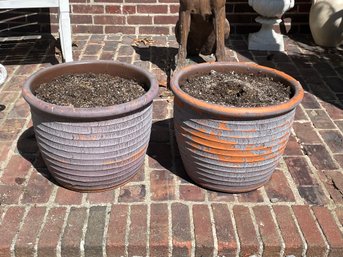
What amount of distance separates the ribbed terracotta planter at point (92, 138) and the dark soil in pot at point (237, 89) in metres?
0.31

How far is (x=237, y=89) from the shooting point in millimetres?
2836

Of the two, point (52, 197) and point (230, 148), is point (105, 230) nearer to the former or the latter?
point (52, 197)

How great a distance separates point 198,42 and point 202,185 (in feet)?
6.85

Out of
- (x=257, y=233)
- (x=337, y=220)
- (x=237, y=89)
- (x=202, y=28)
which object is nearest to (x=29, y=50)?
(x=202, y=28)

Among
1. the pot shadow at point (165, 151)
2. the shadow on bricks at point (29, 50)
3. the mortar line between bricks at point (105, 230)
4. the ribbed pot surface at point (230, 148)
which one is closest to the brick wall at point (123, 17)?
the shadow on bricks at point (29, 50)

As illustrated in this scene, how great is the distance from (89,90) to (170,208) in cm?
92

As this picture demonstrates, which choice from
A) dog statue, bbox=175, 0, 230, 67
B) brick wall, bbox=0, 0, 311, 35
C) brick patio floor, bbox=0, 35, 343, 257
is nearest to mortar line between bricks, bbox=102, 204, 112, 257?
brick patio floor, bbox=0, 35, 343, 257

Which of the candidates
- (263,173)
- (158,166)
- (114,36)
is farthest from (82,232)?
(114,36)

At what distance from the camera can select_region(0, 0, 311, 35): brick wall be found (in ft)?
18.1

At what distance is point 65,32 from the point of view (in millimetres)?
4477

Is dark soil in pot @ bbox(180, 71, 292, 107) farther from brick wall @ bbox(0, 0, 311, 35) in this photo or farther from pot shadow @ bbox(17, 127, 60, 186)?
brick wall @ bbox(0, 0, 311, 35)

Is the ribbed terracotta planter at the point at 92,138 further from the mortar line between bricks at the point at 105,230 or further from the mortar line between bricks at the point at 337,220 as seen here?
the mortar line between bricks at the point at 337,220

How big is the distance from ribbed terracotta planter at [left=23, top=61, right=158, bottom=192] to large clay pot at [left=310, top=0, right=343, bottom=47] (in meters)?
3.20

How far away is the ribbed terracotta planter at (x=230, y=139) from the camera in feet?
8.22
